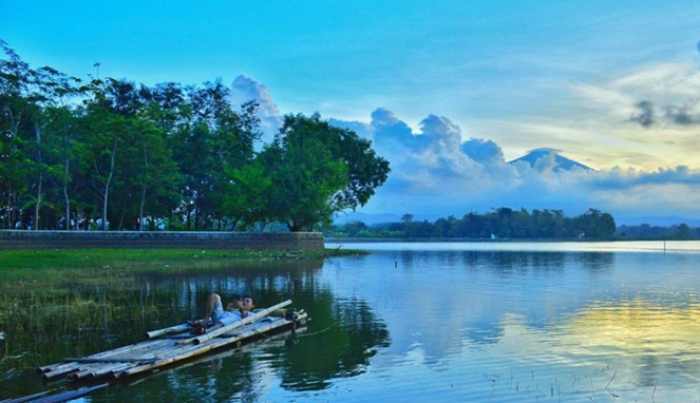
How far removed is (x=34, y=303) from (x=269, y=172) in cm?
6102

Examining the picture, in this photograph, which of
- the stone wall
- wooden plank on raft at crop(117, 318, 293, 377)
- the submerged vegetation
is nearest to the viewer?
wooden plank on raft at crop(117, 318, 293, 377)

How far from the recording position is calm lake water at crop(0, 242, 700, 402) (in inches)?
733

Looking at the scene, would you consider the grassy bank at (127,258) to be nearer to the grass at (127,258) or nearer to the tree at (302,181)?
the grass at (127,258)

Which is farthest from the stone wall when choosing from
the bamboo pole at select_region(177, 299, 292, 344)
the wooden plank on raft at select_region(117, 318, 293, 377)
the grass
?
the wooden plank on raft at select_region(117, 318, 293, 377)

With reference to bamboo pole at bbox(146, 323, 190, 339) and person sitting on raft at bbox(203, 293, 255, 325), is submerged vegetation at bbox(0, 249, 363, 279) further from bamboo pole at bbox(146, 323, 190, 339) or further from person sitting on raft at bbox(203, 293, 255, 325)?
bamboo pole at bbox(146, 323, 190, 339)

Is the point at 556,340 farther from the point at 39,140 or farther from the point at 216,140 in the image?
the point at 216,140

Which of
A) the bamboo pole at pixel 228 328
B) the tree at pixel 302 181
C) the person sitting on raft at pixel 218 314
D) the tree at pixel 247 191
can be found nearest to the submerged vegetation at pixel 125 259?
the tree at pixel 247 191

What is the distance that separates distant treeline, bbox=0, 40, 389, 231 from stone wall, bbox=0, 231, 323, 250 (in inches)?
119

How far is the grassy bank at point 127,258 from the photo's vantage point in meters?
56.7

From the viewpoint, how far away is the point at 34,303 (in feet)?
114

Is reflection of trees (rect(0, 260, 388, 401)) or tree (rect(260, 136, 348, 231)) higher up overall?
tree (rect(260, 136, 348, 231))

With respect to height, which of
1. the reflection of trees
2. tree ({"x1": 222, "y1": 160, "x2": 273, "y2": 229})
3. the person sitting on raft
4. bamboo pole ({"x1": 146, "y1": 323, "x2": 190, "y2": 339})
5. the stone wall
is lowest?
the reflection of trees

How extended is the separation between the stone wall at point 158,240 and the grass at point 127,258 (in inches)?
73.8

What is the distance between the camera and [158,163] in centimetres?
8100
